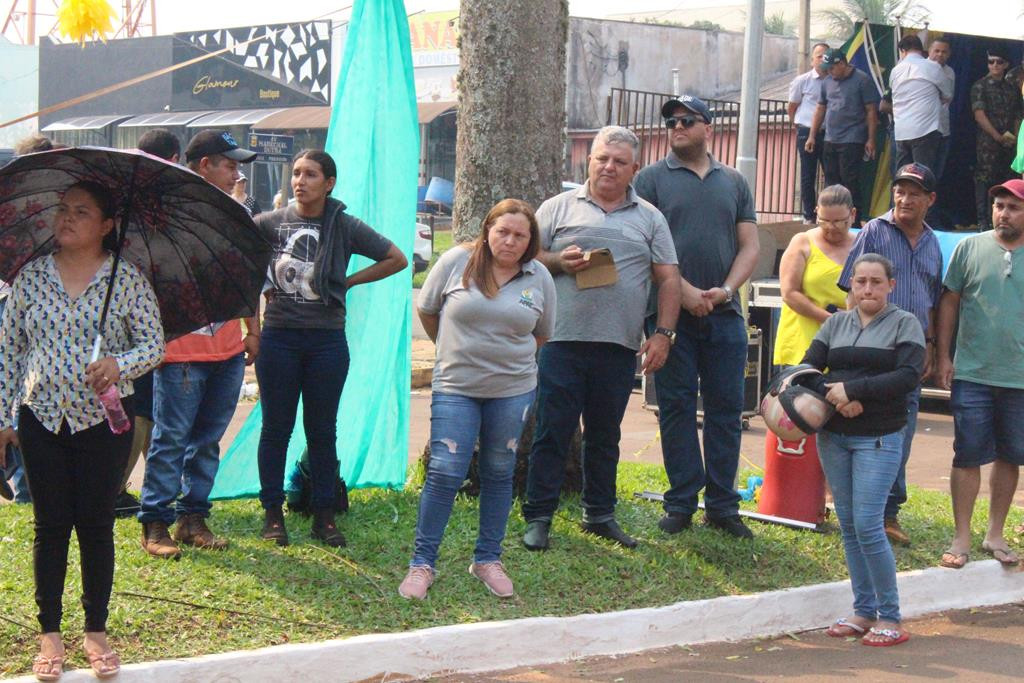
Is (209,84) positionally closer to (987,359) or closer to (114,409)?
(987,359)

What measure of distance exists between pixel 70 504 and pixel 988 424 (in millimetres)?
4639

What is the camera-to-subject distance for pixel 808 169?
15.5 meters

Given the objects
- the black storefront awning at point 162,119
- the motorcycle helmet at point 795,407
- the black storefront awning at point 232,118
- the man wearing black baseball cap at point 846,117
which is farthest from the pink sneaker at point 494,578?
the black storefront awning at point 162,119

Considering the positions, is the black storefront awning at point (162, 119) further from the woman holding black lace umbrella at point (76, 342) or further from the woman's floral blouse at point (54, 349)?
the woman's floral blouse at point (54, 349)

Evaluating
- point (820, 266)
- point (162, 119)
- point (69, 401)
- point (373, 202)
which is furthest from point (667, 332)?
point (162, 119)

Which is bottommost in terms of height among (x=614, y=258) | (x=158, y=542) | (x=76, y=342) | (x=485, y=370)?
(x=158, y=542)

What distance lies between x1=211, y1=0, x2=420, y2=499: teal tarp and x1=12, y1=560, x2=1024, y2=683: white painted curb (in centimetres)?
207

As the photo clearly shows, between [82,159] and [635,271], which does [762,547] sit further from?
[82,159]

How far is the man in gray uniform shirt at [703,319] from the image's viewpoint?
6.73 meters

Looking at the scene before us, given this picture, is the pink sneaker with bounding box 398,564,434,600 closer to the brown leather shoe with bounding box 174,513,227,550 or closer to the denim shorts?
the brown leather shoe with bounding box 174,513,227,550

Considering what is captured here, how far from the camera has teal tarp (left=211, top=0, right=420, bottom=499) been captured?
288 inches

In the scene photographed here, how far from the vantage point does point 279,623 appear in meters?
5.47

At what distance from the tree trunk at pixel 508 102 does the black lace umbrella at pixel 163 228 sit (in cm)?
203

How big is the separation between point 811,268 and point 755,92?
1.12 meters
